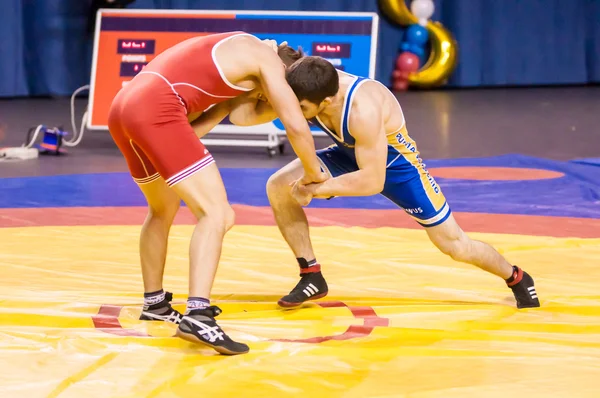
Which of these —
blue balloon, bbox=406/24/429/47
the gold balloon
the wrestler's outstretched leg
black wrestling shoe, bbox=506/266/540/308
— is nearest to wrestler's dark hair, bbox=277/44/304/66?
the wrestler's outstretched leg

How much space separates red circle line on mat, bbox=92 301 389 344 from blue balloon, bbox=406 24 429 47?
31.4 ft

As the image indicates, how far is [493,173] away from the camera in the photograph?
6883 mm

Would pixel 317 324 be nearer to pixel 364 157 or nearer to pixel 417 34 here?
pixel 364 157

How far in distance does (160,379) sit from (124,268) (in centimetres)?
164

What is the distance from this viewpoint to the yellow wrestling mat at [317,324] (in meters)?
2.70

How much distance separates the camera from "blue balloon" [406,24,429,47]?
1274 centimetres

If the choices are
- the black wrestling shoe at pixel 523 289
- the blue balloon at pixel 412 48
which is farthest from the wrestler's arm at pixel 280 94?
the blue balloon at pixel 412 48

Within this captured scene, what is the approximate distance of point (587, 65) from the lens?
13961 mm

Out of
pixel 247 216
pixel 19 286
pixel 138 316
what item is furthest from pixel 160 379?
pixel 247 216

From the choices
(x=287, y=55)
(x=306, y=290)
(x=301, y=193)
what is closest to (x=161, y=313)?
Answer: (x=306, y=290)

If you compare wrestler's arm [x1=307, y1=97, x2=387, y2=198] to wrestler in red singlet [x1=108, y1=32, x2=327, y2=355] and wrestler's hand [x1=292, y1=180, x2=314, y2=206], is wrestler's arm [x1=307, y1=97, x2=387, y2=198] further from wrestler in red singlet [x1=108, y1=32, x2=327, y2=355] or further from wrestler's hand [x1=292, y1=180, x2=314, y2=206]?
wrestler in red singlet [x1=108, y1=32, x2=327, y2=355]

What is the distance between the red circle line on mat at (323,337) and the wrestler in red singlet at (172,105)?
Result: 577 millimetres

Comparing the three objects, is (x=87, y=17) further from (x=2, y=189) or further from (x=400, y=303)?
(x=400, y=303)

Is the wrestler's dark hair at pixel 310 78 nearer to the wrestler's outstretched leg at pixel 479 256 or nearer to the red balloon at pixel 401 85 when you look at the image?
the wrestler's outstretched leg at pixel 479 256
